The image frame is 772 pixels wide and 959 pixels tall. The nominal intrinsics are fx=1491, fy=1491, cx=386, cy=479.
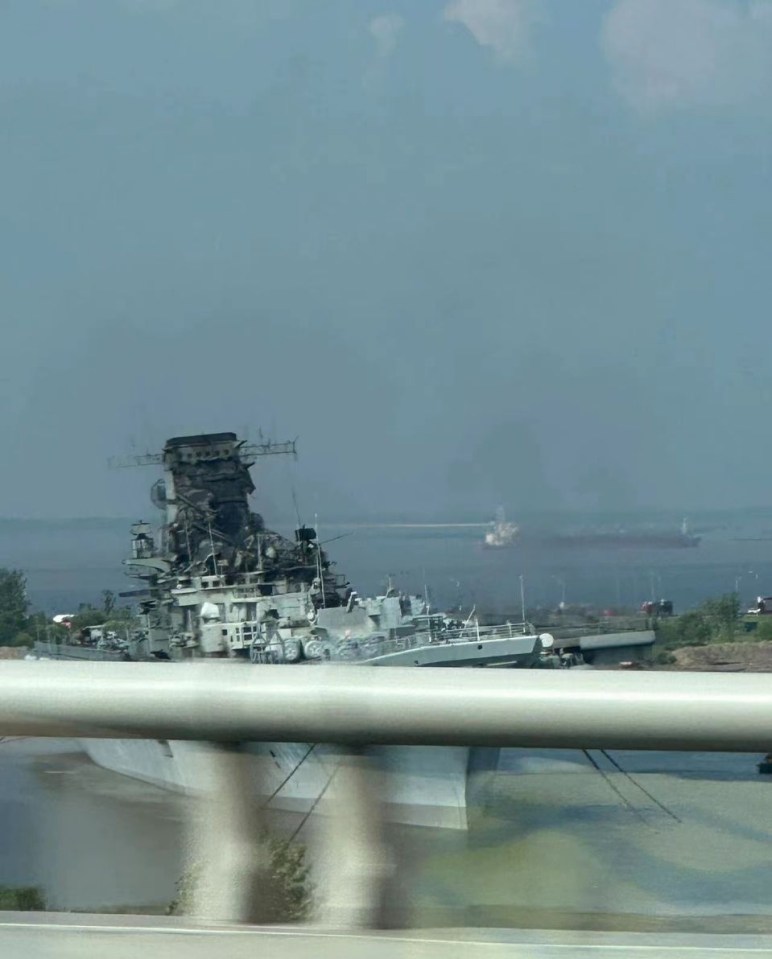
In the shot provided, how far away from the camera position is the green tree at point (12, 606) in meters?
7.37

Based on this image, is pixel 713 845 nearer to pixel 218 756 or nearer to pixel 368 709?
pixel 368 709

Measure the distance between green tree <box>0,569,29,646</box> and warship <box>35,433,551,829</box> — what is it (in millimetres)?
335

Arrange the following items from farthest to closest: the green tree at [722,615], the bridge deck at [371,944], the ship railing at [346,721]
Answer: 1. the green tree at [722,615]
2. the bridge deck at [371,944]
3. the ship railing at [346,721]

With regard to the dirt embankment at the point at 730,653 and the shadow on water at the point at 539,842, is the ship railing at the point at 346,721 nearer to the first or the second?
the shadow on water at the point at 539,842

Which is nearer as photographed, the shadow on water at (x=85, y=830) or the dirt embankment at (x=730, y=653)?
the shadow on water at (x=85, y=830)

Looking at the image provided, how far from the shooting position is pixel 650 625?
28.3 feet

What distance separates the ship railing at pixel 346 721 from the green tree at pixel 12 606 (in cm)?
329

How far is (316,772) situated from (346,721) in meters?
A: 0.22

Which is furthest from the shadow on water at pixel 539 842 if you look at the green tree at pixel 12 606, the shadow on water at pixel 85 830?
the green tree at pixel 12 606

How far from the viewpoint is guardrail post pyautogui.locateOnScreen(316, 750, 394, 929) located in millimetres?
3344

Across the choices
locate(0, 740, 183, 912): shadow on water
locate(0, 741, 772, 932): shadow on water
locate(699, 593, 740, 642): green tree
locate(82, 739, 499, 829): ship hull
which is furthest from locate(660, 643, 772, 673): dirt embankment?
locate(0, 740, 183, 912): shadow on water

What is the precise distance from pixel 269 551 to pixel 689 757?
13330mm

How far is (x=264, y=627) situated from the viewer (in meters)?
8.81

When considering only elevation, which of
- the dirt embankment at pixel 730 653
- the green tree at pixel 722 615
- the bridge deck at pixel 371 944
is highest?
the green tree at pixel 722 615
